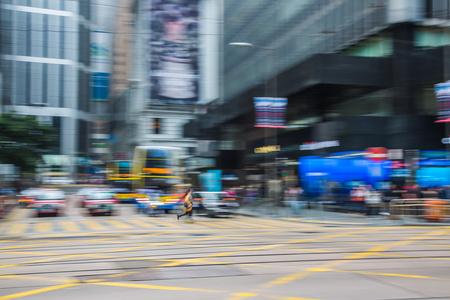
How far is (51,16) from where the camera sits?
→ 8469cm

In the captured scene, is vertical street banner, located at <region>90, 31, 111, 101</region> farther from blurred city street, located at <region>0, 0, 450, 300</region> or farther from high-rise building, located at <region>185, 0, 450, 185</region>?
high-rise building, located at <region>185, 0, 450, 185</region>

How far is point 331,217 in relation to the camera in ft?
76.1

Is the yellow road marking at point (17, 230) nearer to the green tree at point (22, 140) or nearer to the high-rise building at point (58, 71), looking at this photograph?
the green tree at point (22, 140)

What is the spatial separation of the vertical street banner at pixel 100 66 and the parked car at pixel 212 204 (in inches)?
4344

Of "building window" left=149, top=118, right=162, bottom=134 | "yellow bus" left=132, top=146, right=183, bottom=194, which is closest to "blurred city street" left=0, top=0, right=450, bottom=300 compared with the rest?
"yellow bus" left=132, top=146, right=183, bottom=194

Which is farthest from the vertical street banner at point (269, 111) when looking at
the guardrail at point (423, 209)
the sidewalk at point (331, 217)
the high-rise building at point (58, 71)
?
the high-rise building at point (58, 71)

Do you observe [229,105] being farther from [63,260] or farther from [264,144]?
[63,260]

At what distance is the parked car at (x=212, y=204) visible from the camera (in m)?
23.3

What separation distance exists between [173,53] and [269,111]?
47.7 metres

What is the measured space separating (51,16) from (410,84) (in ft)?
237

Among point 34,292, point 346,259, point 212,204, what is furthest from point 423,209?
point 34,292

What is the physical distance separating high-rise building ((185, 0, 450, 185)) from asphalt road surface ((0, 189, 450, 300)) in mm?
14368

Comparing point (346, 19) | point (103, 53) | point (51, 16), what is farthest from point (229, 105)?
point (103, 53)

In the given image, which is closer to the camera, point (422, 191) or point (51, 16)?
point (422, 191)
